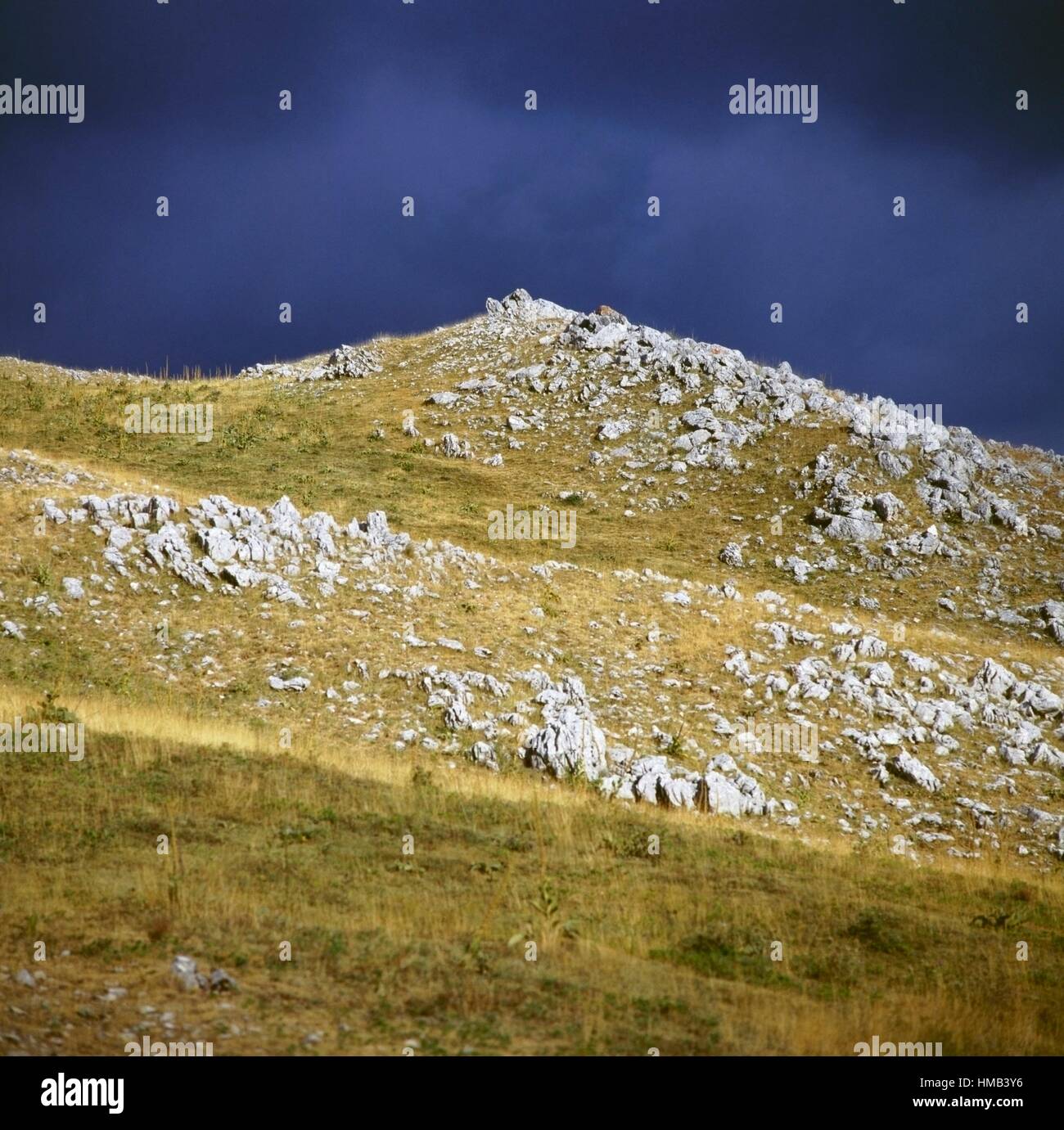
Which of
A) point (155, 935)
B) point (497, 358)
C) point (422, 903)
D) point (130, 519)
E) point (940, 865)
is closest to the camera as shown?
point (155, 935)

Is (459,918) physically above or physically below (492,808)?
below

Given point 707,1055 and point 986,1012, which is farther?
point 986,1012

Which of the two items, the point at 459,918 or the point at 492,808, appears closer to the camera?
the point at 459,918

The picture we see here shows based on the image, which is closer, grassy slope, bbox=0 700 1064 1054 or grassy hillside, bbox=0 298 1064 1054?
grassy slope, bbox=0 700 1064 1054

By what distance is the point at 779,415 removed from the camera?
4841 centimetres

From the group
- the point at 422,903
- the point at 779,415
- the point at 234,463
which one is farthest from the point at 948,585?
the point at 234,463

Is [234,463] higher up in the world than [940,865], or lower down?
higher up

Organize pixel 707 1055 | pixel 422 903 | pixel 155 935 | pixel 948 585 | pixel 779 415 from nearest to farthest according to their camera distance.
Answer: pixel 707 1055, pixel 155 935, pixel 422 903, pixel 948 585, pixel 779 415

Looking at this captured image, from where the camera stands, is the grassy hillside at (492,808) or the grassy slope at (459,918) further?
the grassy hillside at (492,808)

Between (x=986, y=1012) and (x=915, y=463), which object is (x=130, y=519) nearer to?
(x=986, y=1012)

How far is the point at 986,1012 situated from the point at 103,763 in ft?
52.5

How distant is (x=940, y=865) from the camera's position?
63.7ft
